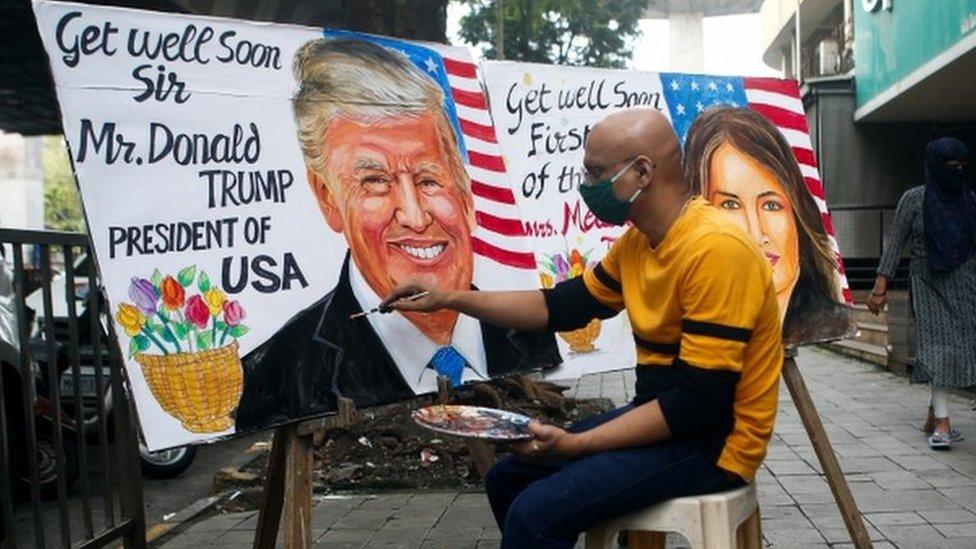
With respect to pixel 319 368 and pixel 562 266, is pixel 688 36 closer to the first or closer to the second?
pixel 562 266

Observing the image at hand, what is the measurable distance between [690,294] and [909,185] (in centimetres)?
1648

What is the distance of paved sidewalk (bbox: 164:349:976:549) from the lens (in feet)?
16.2

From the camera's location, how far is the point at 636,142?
295 centimetres

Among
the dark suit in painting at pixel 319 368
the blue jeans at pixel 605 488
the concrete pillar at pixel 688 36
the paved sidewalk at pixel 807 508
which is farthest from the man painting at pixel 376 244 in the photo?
the concrete pillar at pixel 688 36

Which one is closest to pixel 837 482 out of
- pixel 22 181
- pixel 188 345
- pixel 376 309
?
pixel 376 309

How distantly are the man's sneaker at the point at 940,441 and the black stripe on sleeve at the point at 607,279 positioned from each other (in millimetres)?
4267

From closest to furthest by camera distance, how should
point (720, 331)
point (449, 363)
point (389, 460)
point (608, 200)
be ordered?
point (720, 331), point (608, 200), point (449, 363), point (389, 460)

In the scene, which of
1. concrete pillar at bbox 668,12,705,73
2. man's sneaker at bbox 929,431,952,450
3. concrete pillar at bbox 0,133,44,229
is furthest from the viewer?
concrete pillar at bbox 668,12,705,73

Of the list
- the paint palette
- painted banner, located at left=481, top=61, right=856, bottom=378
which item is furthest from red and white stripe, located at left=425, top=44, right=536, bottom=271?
the paint palette

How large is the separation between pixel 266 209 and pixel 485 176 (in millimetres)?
1010

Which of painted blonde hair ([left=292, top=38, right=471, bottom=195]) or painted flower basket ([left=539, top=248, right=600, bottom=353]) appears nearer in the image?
painted blonde hair ([left=292, top=38, right=471, bottom=195])

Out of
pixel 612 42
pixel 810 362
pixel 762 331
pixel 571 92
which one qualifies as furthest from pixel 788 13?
pixel 762 331

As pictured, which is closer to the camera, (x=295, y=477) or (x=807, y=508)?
(x=295, y=477)

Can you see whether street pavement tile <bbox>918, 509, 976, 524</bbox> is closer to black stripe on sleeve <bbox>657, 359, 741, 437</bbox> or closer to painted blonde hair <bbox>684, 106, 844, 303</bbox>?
painted blonde hair <bbox>684, 106, 844, 303</bbox>
